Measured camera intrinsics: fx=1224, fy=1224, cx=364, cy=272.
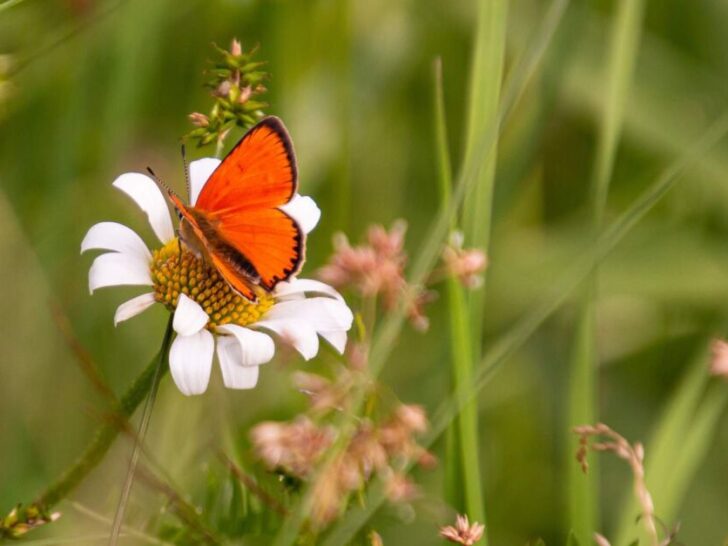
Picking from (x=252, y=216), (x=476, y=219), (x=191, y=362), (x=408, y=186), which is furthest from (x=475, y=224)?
(x=408, y=186)

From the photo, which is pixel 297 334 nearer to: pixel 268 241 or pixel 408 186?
pixel 268 241

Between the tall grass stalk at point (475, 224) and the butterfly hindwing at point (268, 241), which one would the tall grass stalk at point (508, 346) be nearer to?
the tall grass stalk at point (475, 224)

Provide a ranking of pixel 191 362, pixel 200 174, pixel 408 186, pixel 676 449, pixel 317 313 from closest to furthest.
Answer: pixel 191 362 → pixel 317 313 → pixel 200 174 → pixel 676 449 → pixel 408 186

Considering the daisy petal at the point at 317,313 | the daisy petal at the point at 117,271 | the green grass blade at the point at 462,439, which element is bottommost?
the green grass blade at the point at 462,439

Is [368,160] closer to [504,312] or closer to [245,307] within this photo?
[504,312]

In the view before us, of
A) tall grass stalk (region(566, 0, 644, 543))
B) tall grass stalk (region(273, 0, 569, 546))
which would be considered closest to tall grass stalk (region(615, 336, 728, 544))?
tall grass stalk (region(566, 0, 644, 543))

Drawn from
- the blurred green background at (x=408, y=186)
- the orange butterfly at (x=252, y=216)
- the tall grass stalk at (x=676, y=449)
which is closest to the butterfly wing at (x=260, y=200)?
the orange butterfly at (x=252, y=216)

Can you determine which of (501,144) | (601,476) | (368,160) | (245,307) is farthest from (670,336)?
(245,307)
